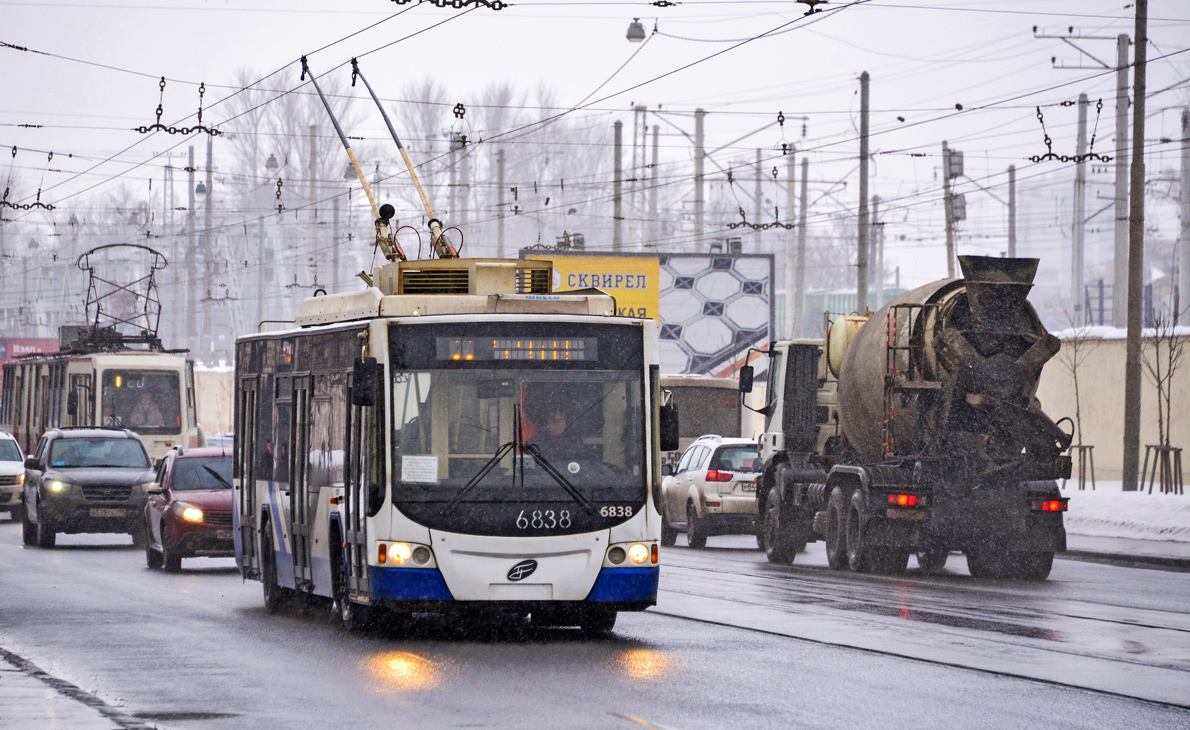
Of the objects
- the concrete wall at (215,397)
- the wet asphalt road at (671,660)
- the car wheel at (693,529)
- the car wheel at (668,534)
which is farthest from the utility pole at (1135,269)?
the concrete wall at (215,397)

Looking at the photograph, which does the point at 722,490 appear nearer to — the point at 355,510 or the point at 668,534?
the point at 668,534

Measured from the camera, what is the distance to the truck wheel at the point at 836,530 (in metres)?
22.4

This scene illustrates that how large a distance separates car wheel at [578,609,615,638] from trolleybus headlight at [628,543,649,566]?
1.86ft

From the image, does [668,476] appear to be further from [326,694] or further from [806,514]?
[326,694]

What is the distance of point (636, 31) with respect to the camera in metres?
42.6

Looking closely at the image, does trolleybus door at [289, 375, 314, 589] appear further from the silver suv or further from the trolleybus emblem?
the silver suv

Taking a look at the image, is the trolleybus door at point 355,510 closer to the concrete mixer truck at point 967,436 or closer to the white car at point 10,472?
the concrete mixer truck at point 967,436

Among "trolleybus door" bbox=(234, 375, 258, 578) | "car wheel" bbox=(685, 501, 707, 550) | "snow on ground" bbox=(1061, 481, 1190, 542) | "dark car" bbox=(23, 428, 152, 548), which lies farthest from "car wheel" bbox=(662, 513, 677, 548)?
"trolleybus door" bbox=(234, 375, 258, 578)

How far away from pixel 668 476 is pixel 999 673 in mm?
18398

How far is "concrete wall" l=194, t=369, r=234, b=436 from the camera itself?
72.6 m

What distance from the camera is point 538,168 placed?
10150cm

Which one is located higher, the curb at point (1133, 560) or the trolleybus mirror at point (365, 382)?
the trolleybus mirror at point (365, 382)

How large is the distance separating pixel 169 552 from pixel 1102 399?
23885 mm

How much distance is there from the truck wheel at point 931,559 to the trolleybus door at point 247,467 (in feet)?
29.3
